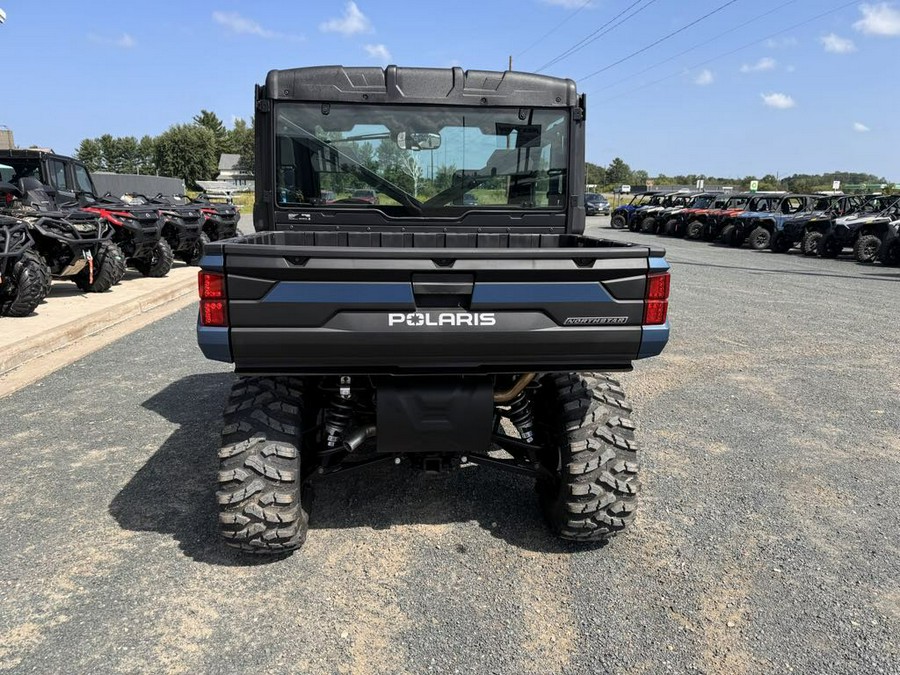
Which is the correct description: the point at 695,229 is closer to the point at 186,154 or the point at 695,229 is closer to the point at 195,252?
the point at 195,252

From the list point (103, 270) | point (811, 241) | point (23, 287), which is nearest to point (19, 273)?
point (23, 287)

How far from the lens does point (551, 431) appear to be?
3.21 m

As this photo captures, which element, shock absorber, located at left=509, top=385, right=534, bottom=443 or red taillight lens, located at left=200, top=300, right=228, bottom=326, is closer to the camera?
red taillight lens, located at left=200, top=300, right=228, bottom=326

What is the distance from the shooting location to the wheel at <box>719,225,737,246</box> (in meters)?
22.4

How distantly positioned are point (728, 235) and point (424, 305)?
74.1 feet

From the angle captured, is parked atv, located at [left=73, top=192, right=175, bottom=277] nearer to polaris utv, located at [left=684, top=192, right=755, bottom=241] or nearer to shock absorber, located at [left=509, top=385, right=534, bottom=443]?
shock absorber, located at [left=509, top=385, right=534, bottom=443]

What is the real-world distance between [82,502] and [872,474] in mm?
4725

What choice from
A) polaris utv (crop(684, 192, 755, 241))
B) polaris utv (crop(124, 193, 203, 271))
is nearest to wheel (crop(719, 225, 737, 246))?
polaris utv (crop(684, 192, 755, 241))

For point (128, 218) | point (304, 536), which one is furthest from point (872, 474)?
point (128, 218)

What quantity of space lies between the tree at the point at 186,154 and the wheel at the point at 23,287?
265ft

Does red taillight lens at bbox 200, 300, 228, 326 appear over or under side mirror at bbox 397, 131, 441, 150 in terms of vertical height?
under

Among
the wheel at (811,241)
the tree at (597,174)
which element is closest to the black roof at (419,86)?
the wheel at (811,241)

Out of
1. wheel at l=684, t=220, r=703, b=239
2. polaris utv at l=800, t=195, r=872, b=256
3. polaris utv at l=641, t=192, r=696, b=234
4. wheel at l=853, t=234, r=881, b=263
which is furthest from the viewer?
polaris utv at l=641, t=192, r=696, b=234

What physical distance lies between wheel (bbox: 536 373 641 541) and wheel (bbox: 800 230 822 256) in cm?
1887
